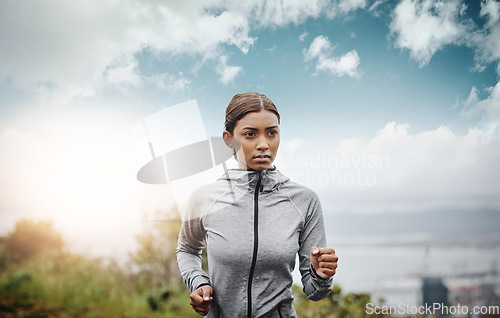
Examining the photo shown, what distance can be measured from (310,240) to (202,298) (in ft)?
1.30

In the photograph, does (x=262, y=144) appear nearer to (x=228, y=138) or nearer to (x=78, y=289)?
(x=228, y=138)

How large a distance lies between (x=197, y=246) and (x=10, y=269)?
3176 mm

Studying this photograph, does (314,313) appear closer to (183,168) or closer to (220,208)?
(183,168)

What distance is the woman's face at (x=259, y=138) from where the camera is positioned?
119cm

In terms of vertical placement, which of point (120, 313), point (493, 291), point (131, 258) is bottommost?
point (120, 313)

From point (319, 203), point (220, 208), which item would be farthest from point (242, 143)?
point (319, 203)

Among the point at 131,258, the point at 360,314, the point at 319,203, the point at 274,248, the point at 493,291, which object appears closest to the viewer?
the point at 274,248

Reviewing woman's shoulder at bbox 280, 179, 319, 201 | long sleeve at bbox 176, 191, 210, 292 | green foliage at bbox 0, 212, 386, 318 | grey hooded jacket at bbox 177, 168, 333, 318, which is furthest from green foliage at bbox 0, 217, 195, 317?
woman's shoulder at bbox 280, 179, 319, 201

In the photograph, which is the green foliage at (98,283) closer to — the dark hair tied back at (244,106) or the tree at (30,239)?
the tree at (30,239)

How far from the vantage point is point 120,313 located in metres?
3.46

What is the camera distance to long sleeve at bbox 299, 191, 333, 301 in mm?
1145

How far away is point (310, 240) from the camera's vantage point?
1.20 m

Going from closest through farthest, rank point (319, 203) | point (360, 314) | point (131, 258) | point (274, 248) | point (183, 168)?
point (274, 248)
point (319, 203)
point (183, 168)
point (360, 314)
point (131, 258)

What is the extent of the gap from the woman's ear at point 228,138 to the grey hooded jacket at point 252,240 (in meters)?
0.09
